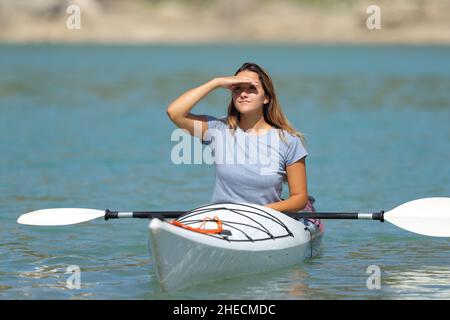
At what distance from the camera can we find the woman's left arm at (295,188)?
1020 centimetres

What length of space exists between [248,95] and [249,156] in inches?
20.5

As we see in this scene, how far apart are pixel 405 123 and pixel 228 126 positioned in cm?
1677

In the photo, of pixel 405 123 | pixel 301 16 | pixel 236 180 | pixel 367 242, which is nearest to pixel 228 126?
pixel 236 180

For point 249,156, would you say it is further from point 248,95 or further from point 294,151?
point 248,95

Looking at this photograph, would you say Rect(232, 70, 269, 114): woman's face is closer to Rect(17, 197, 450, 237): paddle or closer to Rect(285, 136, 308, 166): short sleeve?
Rect(285, 136, 308, 166): short sleeve

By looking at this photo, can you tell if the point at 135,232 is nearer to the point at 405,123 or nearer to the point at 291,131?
the point at 291,131

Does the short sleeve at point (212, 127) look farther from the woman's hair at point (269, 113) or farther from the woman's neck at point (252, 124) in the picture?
the woman's neck at point (252, 124)

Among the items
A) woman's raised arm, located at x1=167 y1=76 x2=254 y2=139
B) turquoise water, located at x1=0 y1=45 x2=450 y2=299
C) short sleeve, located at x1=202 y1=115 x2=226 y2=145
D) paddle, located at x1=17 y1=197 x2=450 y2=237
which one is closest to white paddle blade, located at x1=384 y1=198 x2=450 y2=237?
paddle, located at x1=17 y1=197 x2=450 y2=237

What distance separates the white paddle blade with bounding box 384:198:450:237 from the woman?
1073mm

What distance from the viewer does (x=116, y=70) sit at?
51.9 metres

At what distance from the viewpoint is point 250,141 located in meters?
10.2

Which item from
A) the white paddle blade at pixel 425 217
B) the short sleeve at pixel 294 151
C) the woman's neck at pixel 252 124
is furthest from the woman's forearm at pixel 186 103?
the white paddle blade at pixel 425 217

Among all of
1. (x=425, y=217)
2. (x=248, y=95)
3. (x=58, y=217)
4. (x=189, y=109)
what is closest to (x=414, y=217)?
(x=425, y=217)

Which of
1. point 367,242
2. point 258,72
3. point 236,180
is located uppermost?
point 258,72
